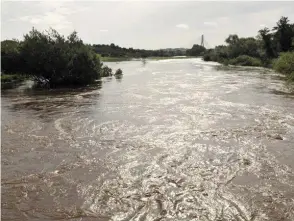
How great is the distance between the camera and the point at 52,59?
1324 inches

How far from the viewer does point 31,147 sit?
1304cm

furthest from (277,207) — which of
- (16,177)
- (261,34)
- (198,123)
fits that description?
(261,34)

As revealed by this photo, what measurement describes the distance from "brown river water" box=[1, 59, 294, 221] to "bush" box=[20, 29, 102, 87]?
13207mm

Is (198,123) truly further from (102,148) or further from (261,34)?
(261,34)

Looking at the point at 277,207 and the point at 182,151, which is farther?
the point at 182,151

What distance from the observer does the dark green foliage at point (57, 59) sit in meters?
33.7

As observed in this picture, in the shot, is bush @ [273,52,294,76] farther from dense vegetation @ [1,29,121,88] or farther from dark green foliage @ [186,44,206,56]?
dark green foliage @ [186,44,206,56]

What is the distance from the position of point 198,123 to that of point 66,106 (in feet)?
33.5

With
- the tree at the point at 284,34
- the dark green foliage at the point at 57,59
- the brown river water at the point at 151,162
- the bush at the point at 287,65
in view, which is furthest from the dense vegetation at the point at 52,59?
the tree at the point at 284,34

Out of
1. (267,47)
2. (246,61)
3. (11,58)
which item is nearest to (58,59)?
(11,58)

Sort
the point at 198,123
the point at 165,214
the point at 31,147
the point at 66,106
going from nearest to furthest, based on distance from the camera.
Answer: the point at 165,214
the point at 31,147
the point at 198,123
the point at 66,106

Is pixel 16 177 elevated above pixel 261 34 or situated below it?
below

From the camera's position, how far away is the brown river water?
786 cm

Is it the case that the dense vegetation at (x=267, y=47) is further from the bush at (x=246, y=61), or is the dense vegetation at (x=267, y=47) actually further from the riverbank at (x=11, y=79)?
the riverbank at (x=11, y=79)
